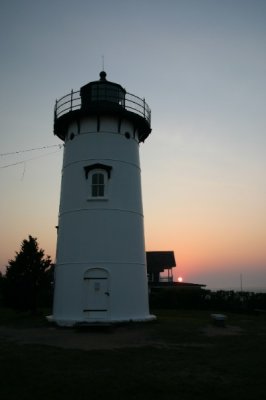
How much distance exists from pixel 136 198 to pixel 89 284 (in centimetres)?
482

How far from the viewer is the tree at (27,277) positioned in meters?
24.8

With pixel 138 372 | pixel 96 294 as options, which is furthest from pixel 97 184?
pixel 138 372

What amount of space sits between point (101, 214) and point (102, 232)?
2.76 feet

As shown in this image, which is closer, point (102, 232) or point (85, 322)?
point (85, 322)

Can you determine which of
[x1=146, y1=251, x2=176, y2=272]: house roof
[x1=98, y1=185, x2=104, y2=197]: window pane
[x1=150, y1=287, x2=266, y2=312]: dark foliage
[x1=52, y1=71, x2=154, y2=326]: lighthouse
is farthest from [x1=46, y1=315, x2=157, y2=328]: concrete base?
[x1=146, y1=251, x2=176, y2=272]: house roof

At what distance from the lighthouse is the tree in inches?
229

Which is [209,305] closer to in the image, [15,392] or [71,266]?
[71,266]

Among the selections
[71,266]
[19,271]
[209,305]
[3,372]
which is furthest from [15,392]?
[209,305]

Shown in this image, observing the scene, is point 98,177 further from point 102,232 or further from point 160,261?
point 160,261

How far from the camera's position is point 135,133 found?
21.5 m

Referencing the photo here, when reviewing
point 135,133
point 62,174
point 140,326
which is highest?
point 135,133

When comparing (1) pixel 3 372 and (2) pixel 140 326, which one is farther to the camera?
(2) pixel 140 326

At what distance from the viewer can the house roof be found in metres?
46.7

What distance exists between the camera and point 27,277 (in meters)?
25.2
